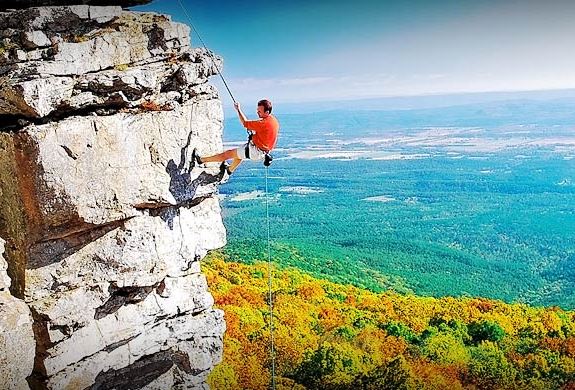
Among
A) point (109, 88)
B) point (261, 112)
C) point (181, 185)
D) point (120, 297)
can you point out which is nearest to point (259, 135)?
point (261, 112)

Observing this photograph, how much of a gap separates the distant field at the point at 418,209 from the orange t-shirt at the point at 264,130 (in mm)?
12091

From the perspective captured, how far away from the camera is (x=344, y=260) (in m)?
25.2

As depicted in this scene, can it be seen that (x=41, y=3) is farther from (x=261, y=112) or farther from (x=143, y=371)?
(x=143, y=371)

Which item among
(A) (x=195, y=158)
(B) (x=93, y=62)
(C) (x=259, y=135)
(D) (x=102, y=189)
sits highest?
(B) (x=93, y=62)

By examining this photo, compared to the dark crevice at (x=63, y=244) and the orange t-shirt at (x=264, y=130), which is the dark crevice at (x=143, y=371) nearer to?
the dark crevice at (x=63, y=244)

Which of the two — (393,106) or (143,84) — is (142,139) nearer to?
(143,84)

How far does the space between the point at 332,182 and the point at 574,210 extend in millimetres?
14447

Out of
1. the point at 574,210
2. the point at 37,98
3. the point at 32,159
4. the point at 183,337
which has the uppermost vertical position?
the point at 37,98

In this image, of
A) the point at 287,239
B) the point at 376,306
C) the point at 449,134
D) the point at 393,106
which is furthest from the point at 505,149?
the point at 376,306

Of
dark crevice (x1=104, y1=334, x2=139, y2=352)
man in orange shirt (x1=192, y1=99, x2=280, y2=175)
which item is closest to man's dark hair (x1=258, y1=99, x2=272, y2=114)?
man in orange shirt (x1=192, y1=99, x2=280, y2=175)

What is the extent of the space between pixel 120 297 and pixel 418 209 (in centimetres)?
3427

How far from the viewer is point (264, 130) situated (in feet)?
21.0

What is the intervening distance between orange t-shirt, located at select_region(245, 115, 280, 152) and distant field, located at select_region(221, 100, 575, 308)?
39.7 feet

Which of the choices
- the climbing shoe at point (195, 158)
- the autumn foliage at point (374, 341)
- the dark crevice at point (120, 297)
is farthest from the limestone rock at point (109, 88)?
the autumn foliage at point (374, 341)
